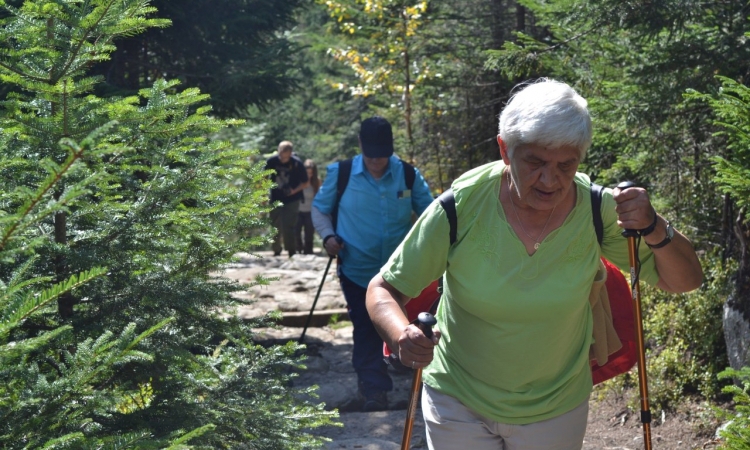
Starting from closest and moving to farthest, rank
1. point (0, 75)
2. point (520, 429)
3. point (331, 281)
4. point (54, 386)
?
point (54, 386)
point (520, 429)
point (0, 75)
point (331, 281)

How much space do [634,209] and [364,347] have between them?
4.39 metres

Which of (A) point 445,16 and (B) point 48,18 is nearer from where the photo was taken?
(B) point 48,18

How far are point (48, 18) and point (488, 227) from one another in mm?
1920

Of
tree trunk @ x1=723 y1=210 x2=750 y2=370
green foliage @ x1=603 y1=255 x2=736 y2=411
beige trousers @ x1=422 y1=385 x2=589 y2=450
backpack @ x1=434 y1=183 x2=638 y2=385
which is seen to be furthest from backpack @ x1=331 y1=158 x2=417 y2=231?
beige trousers @ x1=422 y1=385 x2=589 y2=450

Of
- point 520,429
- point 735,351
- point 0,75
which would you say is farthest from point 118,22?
point 735,351

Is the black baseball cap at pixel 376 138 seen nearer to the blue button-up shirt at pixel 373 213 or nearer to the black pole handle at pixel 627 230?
the blue button-up shirt at pixel 373 213

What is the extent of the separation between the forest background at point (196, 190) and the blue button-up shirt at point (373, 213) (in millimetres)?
1352

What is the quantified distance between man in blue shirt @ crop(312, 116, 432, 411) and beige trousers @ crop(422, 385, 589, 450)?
3.68m

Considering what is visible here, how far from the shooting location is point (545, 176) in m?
2.85

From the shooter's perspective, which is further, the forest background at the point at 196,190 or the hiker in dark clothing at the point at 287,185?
the hiker in dark clothing at the point at 287,185

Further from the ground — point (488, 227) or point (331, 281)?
point (488, 227)

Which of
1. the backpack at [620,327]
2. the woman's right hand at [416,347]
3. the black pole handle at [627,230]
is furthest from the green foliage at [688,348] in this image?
the woman's right hand at [416,347]

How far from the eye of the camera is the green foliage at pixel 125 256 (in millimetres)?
3043

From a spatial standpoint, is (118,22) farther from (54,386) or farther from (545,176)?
A: (545,176)
